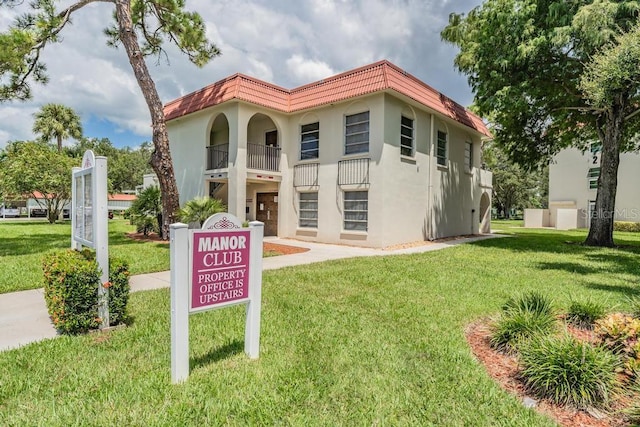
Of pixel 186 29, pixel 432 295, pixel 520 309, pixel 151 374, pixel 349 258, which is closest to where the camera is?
pixel 151 374

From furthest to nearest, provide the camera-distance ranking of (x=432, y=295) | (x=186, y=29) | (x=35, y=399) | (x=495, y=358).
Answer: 1. (x=186, y=29)
2. (x=432, y=295)
3. (x=495, y=358)
4. (x=35, y=399)

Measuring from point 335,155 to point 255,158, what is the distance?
371cm

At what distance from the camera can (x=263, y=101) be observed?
15.5 meters

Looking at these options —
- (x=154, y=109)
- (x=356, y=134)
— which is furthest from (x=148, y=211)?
(x=356, y=134)

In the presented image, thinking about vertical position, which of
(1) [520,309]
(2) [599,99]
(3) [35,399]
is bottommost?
(3) [35,399]

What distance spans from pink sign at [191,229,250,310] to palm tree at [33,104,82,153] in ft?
123

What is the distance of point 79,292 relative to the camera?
14.3ft

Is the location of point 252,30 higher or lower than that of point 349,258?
higher

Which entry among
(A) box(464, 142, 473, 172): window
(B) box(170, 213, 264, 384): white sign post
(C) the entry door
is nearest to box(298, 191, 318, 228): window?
(C) the entry door

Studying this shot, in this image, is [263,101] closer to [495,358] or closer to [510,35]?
[510,35]

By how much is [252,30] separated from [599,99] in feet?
40.3

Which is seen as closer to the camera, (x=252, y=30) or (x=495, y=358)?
(x=495, y=358)

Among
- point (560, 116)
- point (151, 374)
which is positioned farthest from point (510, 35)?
point (151, 374)

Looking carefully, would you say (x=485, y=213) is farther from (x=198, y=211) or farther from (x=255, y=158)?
(x=198, y=211)
